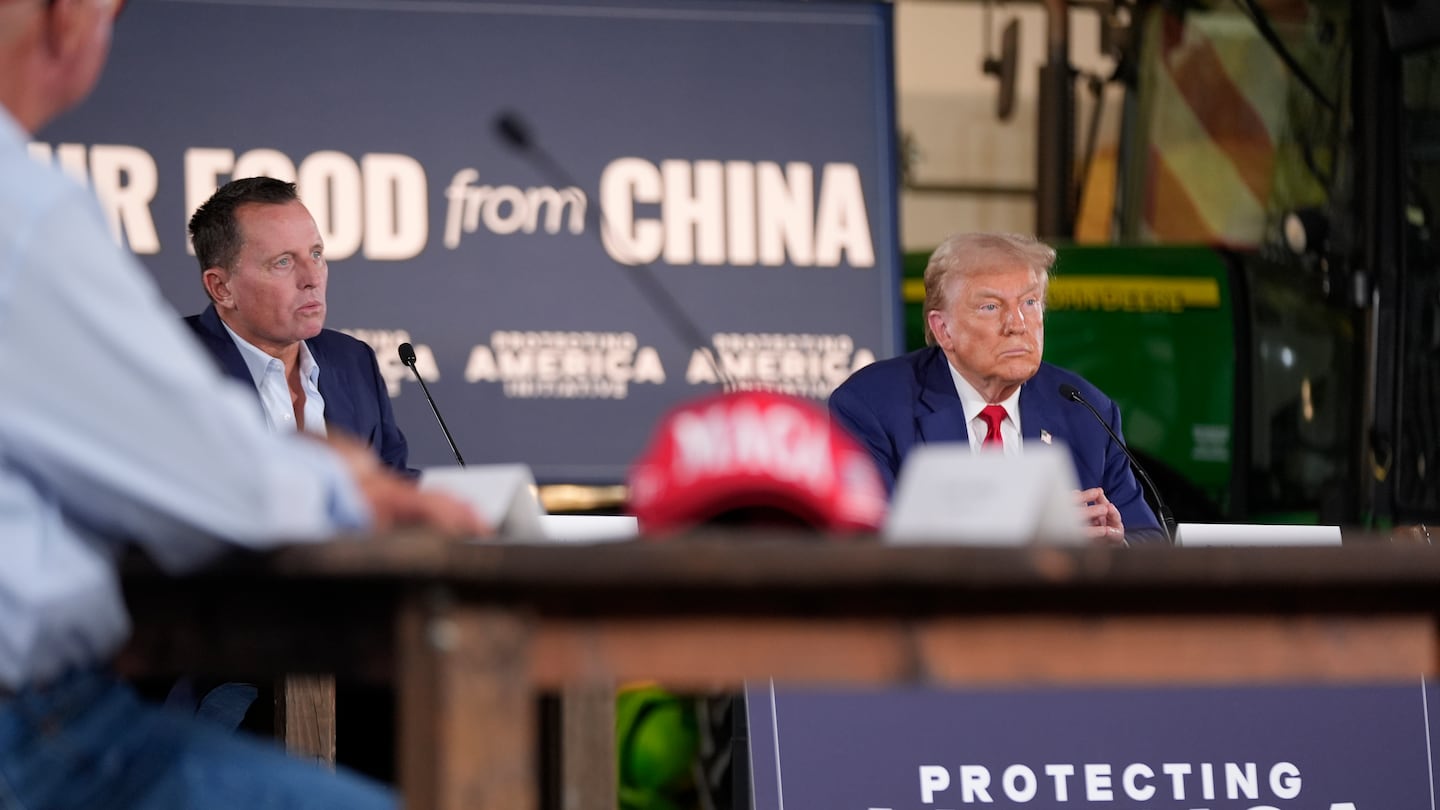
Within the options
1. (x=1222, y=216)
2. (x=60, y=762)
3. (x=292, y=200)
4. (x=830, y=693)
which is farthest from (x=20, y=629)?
(x=1222, y=216)

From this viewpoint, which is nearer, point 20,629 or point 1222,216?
point 20,629

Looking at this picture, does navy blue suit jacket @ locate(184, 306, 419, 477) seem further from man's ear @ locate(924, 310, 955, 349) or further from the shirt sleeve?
the shirt sleeve

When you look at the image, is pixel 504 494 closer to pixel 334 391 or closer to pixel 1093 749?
pixel 1093 749

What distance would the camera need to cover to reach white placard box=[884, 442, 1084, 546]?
1224mm

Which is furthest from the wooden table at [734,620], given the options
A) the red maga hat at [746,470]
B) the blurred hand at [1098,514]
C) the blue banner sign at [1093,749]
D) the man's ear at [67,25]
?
the blurred hand at [1098,514]

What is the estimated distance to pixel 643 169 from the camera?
14.6 ft

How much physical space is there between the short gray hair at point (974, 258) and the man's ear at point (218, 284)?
121 cm

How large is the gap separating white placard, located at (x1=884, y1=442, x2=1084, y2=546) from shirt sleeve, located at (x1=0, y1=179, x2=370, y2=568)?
380 millimetres

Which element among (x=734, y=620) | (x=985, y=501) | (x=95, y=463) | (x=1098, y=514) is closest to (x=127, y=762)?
(x=95, y=463)

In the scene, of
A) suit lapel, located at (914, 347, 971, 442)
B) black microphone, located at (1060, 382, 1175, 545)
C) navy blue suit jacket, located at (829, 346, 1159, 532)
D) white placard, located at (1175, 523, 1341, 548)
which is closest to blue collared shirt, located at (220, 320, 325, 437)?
navy blue suit jacket, located at (829, 346, 1159, 532)

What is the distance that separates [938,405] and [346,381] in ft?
3.39

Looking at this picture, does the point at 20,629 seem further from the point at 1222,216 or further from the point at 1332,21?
the point at 1222,216

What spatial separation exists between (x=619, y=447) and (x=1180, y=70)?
208cm

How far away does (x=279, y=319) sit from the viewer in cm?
332
